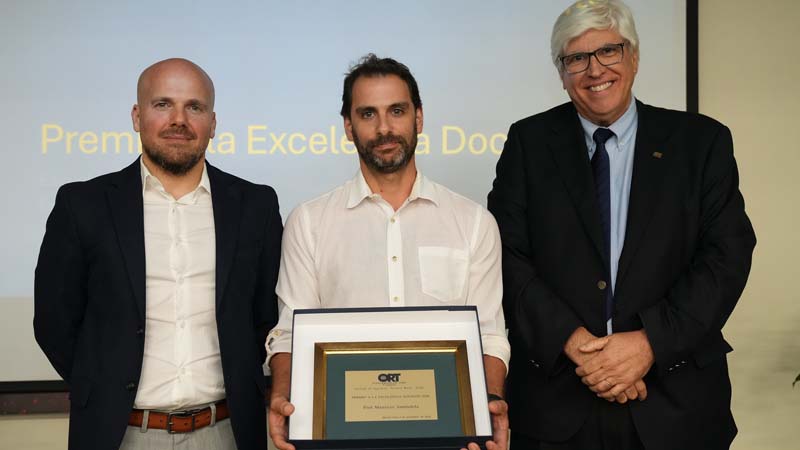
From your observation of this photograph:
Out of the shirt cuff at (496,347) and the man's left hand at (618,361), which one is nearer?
the man's left hand at (618,361)

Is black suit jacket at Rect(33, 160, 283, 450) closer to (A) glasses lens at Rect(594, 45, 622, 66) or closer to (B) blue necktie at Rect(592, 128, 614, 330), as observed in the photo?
(B) blue necktie at Rect(592, 128, 614, 330)

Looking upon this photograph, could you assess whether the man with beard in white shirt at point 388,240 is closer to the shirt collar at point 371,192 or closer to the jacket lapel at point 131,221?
the shirt collar at point 371,192

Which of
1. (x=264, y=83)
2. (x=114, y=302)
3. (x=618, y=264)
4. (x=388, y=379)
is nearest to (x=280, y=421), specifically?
(x=388, y=379)

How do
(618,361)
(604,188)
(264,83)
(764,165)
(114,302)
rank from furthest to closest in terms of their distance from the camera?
(764,165), (264,83), (604,188), (114,302), (618,361)

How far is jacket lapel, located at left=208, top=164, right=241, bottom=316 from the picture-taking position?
227 cm

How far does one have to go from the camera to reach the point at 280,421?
193 cm

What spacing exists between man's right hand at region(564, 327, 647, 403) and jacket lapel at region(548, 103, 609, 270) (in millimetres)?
205

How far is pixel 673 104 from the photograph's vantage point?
3.84m

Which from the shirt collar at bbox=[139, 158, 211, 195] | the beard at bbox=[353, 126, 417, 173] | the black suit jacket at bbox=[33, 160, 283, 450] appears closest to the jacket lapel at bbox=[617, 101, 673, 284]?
the beard at bbox=[353, 126, 417, 173]

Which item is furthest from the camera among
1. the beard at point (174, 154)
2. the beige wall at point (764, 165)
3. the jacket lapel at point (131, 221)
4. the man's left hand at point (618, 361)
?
the beige wall at point (764, 165)

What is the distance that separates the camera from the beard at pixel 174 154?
231 centimetres

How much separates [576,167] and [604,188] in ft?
0.33

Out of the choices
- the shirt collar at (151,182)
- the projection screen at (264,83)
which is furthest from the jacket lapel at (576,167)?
the projection screen at (264,83)

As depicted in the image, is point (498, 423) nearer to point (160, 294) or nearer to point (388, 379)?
point (388, 379)
